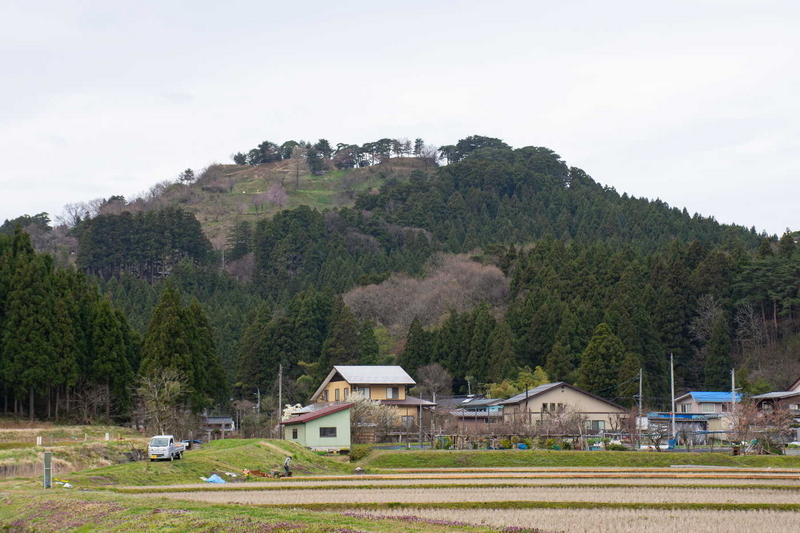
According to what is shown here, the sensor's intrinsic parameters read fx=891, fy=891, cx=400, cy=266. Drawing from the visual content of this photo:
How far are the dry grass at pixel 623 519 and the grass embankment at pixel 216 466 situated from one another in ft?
32.0

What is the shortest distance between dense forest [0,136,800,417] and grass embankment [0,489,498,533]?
26.7 m

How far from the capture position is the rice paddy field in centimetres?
1652

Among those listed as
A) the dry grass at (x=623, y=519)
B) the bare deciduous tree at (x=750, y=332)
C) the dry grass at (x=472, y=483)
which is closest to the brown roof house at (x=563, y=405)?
the bare deciduous tree at (x=750, y=332)

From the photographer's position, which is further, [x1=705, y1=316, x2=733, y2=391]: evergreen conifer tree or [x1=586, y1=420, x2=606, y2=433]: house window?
[x1=705, y1=316, x2=733, y2=391]: evergreen conifer tree

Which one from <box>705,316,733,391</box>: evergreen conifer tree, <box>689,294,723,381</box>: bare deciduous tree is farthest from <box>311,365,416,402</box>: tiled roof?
<box>689,294,723,381</box>: bare deciduous tree

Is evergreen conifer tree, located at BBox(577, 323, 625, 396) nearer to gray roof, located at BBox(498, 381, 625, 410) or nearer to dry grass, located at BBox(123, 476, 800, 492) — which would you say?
gray roof, located at BBox(498, 381, 625, 410)

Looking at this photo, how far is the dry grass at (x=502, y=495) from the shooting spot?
21.8 metres

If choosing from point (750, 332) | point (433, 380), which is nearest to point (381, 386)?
point (433, 380)

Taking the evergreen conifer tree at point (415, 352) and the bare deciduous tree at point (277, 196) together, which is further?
the bare deciduous tree at point (277, 196)

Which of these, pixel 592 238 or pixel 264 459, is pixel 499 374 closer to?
pixel 264 459

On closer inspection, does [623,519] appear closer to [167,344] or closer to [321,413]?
[321,413]

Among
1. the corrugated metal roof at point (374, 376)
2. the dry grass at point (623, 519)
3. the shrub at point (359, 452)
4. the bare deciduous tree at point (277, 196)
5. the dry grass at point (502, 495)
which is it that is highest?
the bare deciduous tree at point (277, 196)

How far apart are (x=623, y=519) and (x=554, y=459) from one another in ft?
66.3

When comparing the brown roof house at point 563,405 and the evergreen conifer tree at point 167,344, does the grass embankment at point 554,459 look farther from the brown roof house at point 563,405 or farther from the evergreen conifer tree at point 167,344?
the evergreen conifer tree at point 167,344
